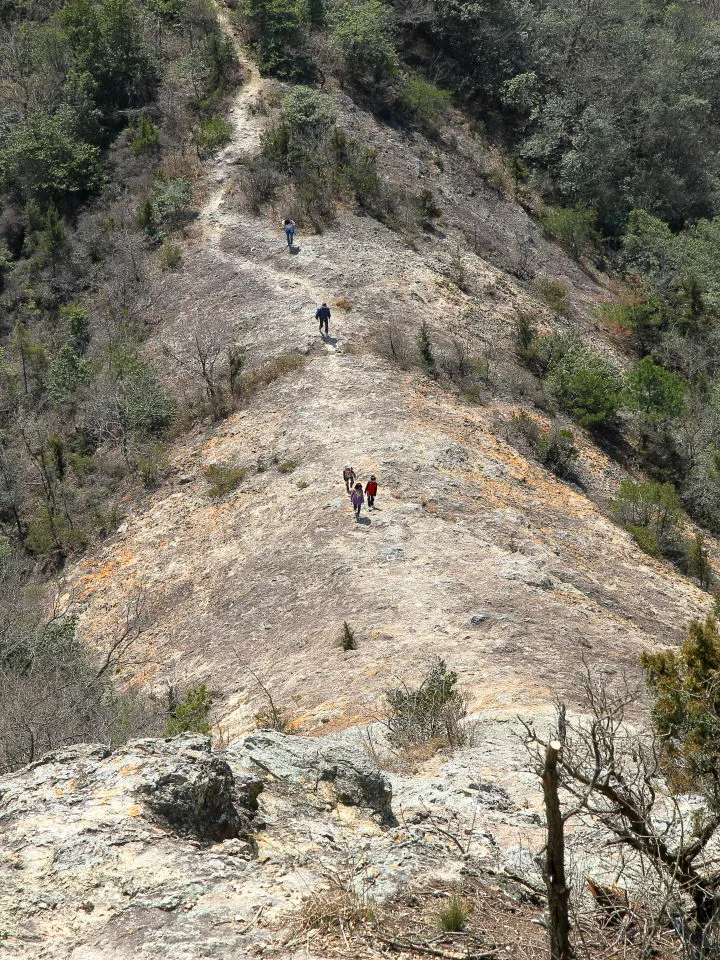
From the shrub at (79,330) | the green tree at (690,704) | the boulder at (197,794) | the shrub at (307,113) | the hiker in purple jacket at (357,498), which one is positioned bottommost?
the hiker in purple jacket at (357,498)

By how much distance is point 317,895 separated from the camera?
6324 millimetres

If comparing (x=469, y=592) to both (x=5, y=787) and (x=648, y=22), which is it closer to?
(x=5, y=787)

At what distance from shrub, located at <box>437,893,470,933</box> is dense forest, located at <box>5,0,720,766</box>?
14.4m

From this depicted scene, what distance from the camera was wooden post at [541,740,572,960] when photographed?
4762 mm

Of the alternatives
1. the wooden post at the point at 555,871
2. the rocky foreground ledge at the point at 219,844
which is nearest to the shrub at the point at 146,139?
the rocky foreground ledge at the point at 219,844

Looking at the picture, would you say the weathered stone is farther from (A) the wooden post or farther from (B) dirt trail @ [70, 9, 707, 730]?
(B) dirt trail @ [70, 9, 707, 730]

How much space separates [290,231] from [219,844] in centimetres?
2660

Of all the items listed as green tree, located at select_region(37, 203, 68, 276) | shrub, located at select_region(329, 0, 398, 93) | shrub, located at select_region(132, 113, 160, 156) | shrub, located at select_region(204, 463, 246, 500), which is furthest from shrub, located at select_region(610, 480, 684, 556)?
shrub, located at select_region(329, 0, 398, 93)

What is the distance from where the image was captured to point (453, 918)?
231 inches

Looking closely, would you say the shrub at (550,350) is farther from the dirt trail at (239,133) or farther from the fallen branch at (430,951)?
the fallen branch at (430,951)

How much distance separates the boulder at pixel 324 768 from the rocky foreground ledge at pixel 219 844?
0.05ft

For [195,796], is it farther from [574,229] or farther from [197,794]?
[574,229]

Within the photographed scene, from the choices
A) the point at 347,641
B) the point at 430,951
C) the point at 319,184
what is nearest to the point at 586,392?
the point at 319,184

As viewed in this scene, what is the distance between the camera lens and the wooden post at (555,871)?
4762mm
